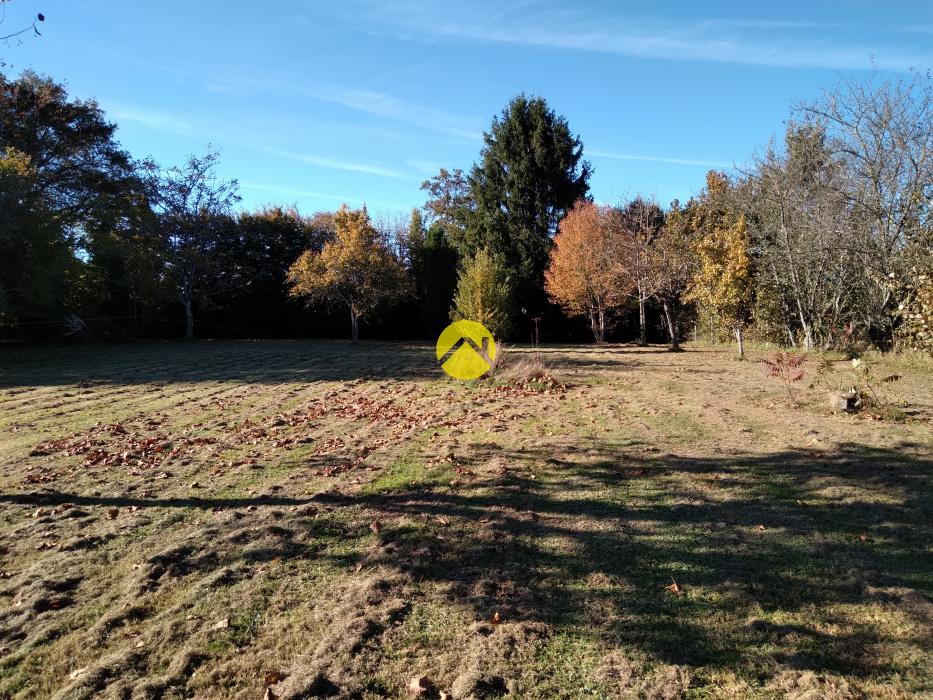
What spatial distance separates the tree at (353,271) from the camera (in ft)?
87.6

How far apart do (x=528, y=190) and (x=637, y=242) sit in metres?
11.4

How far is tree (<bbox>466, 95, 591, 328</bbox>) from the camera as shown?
3139 centimetres

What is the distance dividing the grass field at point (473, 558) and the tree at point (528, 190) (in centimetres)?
2433

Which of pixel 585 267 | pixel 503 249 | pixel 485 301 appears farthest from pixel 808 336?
pixel 503 249

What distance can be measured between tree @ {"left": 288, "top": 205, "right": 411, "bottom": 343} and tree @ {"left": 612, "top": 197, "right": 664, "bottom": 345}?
1104 cm

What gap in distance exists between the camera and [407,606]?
10.2ft

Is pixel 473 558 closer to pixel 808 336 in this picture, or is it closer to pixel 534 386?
pixel 534 386

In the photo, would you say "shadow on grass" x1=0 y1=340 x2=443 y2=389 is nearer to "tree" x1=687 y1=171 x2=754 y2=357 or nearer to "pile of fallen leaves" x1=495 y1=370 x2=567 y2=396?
"pile of fallen leaves" x1=495 y1=370 x2=567 y2=396

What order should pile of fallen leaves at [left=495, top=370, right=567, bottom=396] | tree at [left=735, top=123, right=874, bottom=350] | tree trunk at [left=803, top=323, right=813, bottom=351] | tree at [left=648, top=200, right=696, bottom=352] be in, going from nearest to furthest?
pile of fallen leaves at [left=495, top=370, right=567, bottom=396]
tree at [left=735, top=123, right=874, bottom=350]
tree trunk at [left=803, top=323, right=813, bottom=351]
tree at [left=648, top=200, right=696, bottom=352]

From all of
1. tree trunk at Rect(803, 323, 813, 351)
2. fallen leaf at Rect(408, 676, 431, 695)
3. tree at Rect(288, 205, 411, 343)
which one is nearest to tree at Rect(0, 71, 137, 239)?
tree at Rect(288, 205, 411, 343)

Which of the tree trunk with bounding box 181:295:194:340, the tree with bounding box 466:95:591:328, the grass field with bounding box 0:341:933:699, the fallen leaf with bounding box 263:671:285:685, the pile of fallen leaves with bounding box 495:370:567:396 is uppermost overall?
the tree with bounding box 466:95:591:328

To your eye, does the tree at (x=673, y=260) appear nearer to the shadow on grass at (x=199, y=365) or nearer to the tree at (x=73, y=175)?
the shadow on grass at (x=199, y=365)

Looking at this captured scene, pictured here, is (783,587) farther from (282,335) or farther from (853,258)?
(282,335)

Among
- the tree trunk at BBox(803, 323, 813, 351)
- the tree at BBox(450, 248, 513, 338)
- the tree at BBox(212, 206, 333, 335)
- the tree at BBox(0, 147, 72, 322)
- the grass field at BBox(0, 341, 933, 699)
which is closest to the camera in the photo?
the grass field at BBox(0, 341, 933, 699)
